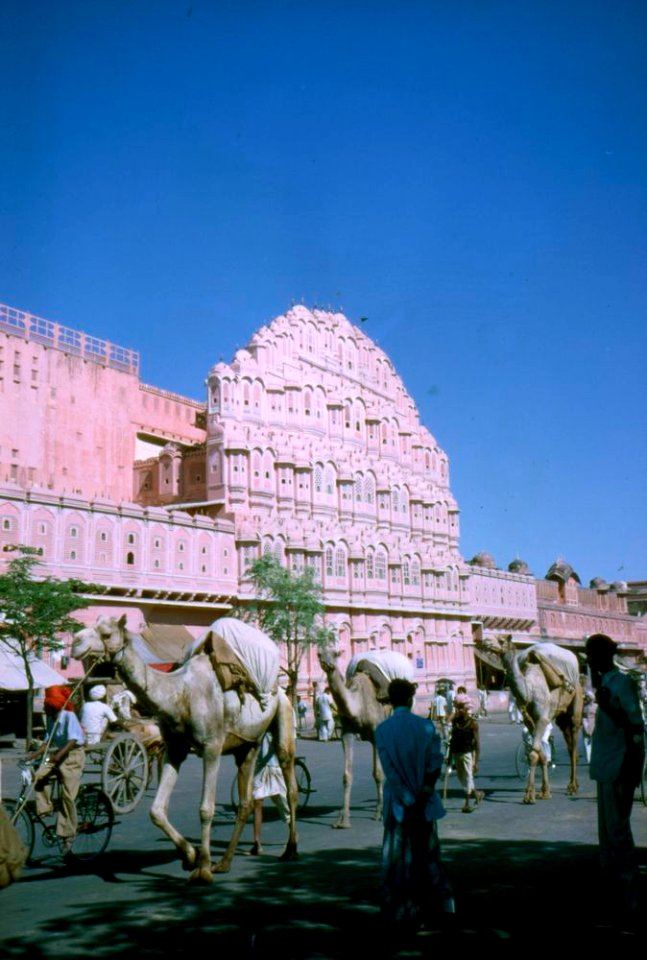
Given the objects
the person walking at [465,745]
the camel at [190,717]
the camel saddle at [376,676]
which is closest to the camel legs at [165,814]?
the camel at [190,717]

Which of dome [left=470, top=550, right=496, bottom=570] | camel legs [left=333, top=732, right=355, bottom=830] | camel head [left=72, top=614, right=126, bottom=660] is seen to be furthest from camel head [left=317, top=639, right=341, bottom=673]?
dome [left=470, top=550, right=496, bottom=570]

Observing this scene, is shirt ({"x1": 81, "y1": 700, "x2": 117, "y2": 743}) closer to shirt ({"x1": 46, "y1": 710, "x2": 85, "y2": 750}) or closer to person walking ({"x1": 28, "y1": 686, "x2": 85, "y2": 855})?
person walking ({"x1": 28, "y1": 686, "x2": 85, "y2": 855})

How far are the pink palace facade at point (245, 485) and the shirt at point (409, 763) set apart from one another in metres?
27.5

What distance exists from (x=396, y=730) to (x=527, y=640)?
62.3 meters

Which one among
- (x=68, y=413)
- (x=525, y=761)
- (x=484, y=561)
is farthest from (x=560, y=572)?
(x=525, y=761)

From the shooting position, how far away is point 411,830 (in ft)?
20.4

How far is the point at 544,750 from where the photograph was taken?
12.6 metres

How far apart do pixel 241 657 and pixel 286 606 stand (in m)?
28.5

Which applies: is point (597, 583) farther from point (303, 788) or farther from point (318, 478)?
point (303, 788)

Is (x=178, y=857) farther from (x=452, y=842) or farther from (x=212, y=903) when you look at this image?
(x=452, y=842)

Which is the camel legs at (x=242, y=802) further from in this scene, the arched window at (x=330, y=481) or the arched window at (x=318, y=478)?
the arched window at (x=330, y=481)

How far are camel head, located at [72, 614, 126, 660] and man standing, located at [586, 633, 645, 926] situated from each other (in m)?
4.44

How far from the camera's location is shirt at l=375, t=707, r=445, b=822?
20.5 feet

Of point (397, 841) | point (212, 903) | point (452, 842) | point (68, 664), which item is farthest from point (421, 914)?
point (68, 664)
